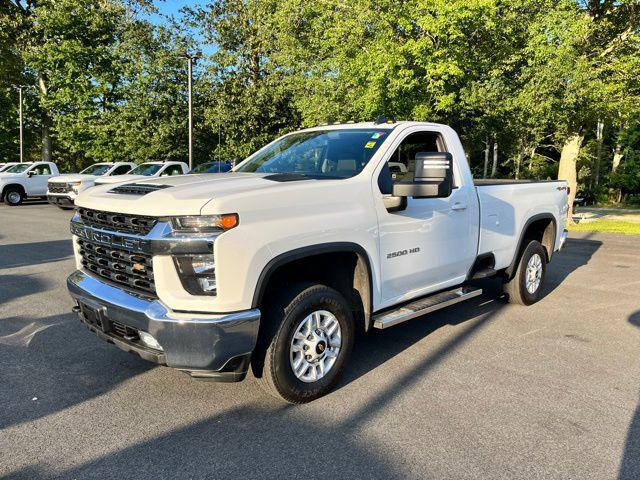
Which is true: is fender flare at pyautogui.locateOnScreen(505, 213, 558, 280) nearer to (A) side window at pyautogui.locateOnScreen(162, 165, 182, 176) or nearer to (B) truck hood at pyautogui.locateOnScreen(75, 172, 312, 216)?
(B) truck hood at pyautogui.locateOnScreen(75, 172, 312, 216)

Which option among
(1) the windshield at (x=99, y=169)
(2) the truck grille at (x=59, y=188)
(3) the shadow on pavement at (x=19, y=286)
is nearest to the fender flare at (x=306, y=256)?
(3) the shadow on pavement at (x=19, y=286)

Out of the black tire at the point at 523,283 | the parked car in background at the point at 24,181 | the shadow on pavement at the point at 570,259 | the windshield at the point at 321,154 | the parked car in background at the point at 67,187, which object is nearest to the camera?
the windshield at the point at 321,154

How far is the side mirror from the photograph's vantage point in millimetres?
3699

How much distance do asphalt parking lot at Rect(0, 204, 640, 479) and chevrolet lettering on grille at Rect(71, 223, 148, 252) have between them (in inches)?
43.5

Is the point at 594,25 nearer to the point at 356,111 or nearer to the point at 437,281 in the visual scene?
the point at 356,111

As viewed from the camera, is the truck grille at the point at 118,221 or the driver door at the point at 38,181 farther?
the driver door at the point at 38,181

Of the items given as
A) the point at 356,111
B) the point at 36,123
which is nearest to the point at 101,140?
the point at 36,123

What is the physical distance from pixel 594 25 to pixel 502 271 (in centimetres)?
1049

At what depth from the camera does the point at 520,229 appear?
227 inches

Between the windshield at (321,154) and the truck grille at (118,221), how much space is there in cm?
142

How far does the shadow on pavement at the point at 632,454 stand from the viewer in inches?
110

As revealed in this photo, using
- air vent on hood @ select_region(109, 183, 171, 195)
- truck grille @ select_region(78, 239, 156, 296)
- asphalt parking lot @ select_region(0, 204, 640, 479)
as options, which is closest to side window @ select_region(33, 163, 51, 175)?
asphalt parking lot @ select_region(0, 204, 640, 479)

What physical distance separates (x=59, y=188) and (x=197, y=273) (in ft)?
54.3

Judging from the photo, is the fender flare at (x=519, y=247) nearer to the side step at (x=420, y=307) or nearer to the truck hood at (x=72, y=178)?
the side step at (x=420, y=307)
